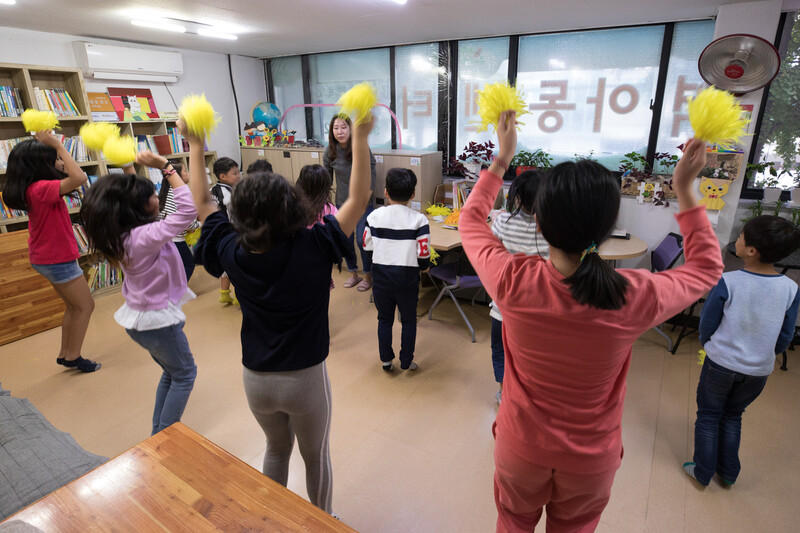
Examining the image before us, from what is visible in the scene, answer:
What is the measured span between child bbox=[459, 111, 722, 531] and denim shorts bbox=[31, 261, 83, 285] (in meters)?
3.02

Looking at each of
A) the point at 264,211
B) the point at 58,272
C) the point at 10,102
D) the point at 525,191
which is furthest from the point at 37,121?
the point at 525,191

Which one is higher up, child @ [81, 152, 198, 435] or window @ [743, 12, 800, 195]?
window @ [743, 12, 800, 195]

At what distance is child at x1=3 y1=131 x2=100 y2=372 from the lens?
2678 mm

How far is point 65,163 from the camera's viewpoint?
2623 millimetres

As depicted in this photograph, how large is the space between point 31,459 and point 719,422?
2.94 meters

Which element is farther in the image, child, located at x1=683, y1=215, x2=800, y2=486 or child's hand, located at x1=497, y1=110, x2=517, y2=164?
child, located at x1=683, y1=215, x2=800, y2=486

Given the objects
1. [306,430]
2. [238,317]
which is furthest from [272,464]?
[238,317]

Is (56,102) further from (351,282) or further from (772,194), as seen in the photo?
(772,194)

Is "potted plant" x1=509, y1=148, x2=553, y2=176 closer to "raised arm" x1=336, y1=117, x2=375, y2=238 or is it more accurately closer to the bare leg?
"raised arm" x1=336, y1=117, x2=375, y2=238

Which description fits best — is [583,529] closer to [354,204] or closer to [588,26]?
[354,204]

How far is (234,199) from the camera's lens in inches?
49.1

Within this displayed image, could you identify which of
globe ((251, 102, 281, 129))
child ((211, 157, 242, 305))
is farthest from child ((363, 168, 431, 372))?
globe ((251, 102, 281, 129))

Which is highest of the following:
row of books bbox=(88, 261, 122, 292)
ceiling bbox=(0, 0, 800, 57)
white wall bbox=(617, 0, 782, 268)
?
ceiling bbox=(0, 0, 800, 57)

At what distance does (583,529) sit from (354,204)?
3.74ft
